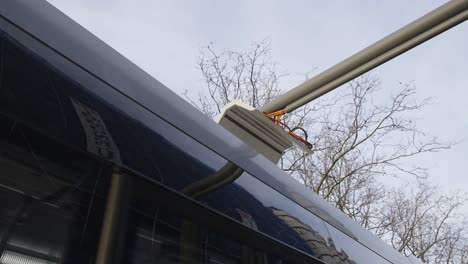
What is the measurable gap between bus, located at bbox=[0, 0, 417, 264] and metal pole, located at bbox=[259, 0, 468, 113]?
1.46m

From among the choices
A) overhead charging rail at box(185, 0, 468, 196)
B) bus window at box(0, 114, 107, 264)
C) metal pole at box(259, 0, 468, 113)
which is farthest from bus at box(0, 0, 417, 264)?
metal pole at box(259, 0, 468, 113)

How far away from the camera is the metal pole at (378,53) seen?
2730mm

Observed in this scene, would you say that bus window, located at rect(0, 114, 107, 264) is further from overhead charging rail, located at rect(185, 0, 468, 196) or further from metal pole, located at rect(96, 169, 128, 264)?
overhead charging rail, located at rect(185, 0, 468, 196)

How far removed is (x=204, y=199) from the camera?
62.3 inches

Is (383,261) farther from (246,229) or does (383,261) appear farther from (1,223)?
(1,223)

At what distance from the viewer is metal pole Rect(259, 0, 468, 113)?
8.96 feet

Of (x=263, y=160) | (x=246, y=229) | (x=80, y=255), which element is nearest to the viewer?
(x=80, y=255)

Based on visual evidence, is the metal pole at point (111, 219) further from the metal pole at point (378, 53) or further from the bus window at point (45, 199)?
the metal pole at point (378, 53)

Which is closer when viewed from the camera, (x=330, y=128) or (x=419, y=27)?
(x=419, y=27)

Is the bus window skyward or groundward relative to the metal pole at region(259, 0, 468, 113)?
groundward

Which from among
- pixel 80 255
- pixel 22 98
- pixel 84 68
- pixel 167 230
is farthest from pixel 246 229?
pixel 22 98

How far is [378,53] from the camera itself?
2943mm

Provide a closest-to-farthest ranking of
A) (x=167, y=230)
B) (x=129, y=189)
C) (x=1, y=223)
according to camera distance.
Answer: (x=1, y=223) < (x=129, y=189) < (x=167, y=230)

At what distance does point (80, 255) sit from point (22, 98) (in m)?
0.41
